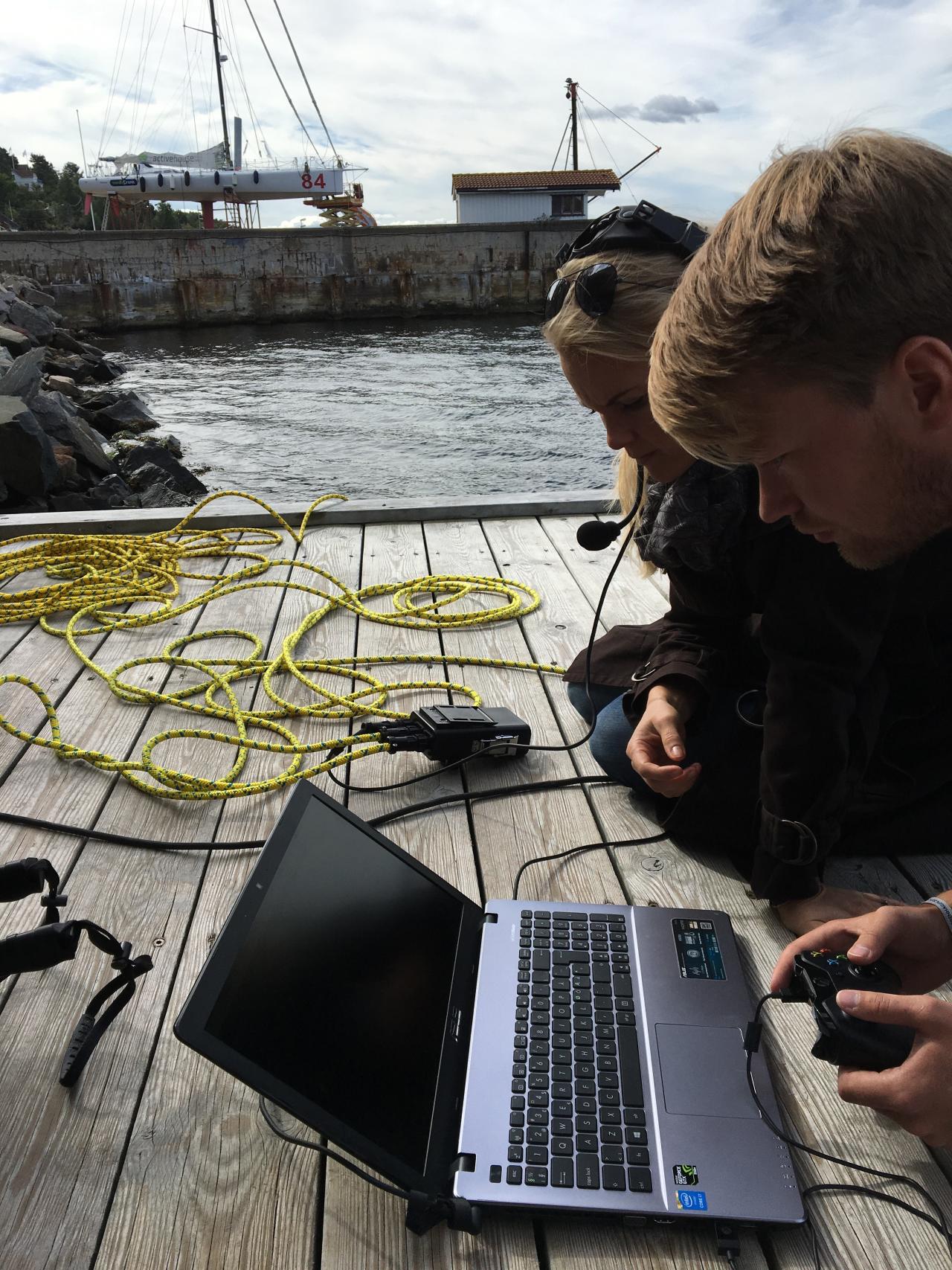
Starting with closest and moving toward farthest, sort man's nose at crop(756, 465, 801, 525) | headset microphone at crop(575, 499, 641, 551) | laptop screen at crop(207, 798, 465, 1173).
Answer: laptop screen at crop(207, 798, 465, 1173) < man's nose at crop(756, 465, 801, 525) < headset microphone at crop(575, 499, 641, 551)

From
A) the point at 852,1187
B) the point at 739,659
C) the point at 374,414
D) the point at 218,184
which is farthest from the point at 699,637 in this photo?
the point at 218,184

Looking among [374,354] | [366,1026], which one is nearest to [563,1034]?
[366,1026]

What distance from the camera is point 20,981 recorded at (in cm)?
137

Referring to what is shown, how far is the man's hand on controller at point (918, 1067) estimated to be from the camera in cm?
98

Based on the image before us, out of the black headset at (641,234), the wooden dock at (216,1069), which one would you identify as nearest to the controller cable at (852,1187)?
the wooden dock at (216,1069)

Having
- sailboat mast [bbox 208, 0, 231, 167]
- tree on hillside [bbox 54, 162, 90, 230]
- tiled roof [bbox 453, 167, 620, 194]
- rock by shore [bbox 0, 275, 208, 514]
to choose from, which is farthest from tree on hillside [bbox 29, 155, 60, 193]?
rock by shore [bbox 0, 275, 208, 514]

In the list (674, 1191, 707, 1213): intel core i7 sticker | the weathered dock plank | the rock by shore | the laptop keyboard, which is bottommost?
the rock by shore

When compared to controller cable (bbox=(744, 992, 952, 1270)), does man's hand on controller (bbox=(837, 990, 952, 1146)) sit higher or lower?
higher

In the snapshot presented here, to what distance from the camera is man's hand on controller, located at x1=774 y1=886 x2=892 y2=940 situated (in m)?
1.41

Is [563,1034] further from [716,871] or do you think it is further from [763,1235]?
[716,871]

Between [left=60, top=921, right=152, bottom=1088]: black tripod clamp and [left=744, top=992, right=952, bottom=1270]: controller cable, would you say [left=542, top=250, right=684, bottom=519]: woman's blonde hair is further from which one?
[left=60, top=921, right=152, bottom=1088]: black tripod clamp

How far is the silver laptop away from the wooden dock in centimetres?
6

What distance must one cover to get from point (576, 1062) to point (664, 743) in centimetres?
60

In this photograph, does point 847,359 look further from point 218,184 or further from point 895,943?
point 218,184
